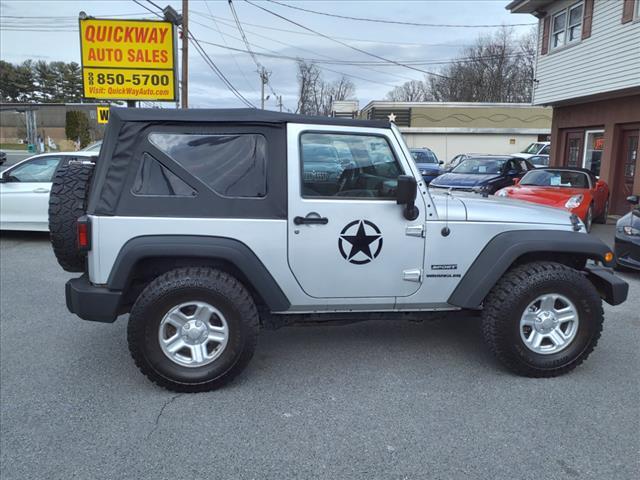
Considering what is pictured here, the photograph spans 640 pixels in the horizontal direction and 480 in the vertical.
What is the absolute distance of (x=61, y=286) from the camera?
21.6 ft

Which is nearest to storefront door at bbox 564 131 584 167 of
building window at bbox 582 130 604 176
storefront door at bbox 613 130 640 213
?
building window at bbox 582 130 604 176

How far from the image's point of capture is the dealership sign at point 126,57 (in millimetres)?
17672

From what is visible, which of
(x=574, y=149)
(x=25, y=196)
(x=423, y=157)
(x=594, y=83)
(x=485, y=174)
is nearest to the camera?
(x=25, y=196)

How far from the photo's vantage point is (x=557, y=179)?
11.7m

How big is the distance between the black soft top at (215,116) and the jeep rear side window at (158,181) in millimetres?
277

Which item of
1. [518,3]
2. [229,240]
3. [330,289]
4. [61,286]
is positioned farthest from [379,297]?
[518,3]

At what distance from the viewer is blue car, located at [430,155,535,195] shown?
14352mm

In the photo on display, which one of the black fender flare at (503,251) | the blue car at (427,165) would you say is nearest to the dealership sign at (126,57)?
the blue car at (427,165)

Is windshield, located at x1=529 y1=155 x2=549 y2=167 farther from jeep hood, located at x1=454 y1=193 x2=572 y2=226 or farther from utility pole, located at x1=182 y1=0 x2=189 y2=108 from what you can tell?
jeep hood, located at x1=454 y1=193 x2=572 y2=226

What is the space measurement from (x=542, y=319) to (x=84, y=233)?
3341 mm

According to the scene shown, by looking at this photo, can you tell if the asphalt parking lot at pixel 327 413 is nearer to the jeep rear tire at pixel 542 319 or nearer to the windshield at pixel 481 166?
the jeep rear tire at pixel 542 319

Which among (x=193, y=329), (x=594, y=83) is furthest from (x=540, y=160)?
(x=193, y=329)

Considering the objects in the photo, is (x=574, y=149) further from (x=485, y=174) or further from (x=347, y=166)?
(x=347, y=166)

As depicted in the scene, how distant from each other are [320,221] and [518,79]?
58169mm
